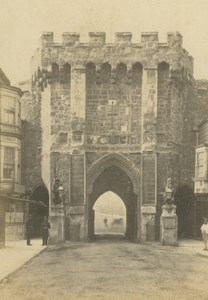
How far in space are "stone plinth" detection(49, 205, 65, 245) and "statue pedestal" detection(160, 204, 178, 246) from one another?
4.39m

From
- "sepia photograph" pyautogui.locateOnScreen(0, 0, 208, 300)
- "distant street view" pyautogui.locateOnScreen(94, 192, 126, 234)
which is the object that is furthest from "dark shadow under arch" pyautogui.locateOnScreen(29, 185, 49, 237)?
"distant street view" pyautogui.locateOnScreen(94, 192, 126, 234)

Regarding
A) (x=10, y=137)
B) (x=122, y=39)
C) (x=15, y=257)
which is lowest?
(x=15, y=257)

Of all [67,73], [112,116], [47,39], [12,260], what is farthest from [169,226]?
[47,39]

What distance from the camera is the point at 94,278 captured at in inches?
521

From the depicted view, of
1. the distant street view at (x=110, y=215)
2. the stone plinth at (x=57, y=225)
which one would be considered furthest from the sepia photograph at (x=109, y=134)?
the distant street view at (x=110, y=215)

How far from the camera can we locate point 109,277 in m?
13.4

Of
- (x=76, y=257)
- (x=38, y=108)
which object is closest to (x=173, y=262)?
(x=76, y=257)

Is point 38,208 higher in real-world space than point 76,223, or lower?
higher

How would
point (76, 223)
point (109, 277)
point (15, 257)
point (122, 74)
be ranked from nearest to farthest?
point (109, 277) < point (15, 257) < point (76, 223) < point (122, 74)

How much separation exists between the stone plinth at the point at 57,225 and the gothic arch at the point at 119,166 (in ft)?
9.87

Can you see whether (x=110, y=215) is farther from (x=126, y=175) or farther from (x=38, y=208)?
(x=126, y=175)

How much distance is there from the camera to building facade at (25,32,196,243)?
2830cm

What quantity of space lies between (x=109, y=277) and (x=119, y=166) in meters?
15.5

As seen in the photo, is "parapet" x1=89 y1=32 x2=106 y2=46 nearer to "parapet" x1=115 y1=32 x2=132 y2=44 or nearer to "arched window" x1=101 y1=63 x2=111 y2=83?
"parapet" x1=115 y1=32 x2=132 y2=44
